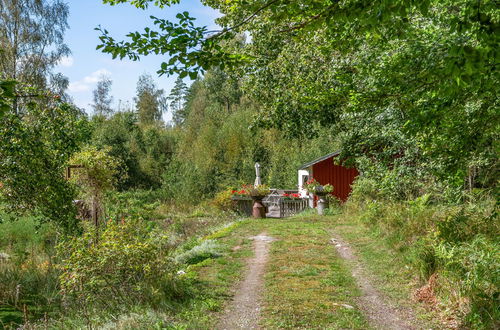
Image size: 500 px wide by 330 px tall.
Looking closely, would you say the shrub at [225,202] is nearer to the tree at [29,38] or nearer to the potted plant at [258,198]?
the potted plant at [258,198]

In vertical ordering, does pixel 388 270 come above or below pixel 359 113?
below

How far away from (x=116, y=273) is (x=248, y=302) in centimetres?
183

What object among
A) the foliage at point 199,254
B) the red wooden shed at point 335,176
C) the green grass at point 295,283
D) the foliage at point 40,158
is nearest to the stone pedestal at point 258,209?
the green grass at point 295,283

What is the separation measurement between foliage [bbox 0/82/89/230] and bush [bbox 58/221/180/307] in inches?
78.1

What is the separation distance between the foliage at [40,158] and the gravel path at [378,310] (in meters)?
5.32

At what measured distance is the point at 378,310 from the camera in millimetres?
5320

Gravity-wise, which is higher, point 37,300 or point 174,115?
point 174,115

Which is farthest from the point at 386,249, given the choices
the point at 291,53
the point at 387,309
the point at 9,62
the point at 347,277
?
the point at 9,62

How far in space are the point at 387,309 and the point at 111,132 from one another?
22.9m

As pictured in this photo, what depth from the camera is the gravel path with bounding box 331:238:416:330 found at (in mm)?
4852

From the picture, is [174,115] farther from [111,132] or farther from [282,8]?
[282,8]

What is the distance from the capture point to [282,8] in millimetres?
3752

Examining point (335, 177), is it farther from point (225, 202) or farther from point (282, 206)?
point (225, 202)

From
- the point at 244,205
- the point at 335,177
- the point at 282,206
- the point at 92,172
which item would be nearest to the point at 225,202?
the point at 244,205
